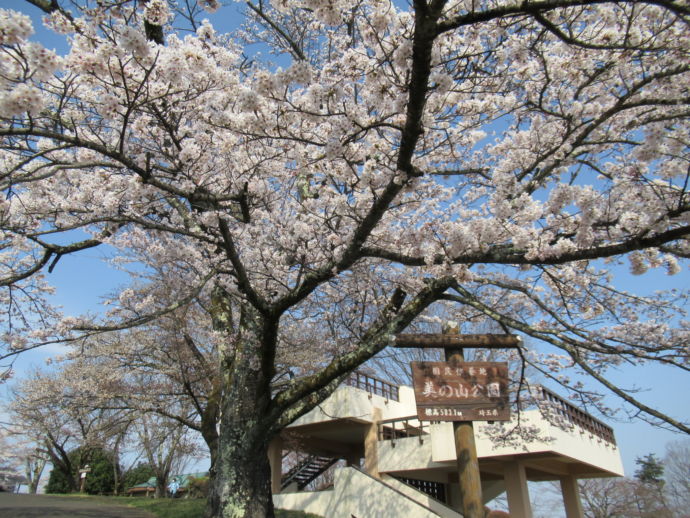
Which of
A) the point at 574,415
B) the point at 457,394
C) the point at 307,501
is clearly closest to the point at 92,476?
the point at 307,501

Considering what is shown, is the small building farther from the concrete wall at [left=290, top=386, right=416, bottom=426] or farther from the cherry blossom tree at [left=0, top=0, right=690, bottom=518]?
the cherry blossom tree at [left=0, top=0, right=690, bottom=518]

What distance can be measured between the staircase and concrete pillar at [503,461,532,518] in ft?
23.3

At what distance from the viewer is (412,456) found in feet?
38.5

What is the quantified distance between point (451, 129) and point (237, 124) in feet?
9.22

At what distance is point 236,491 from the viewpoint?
560 centimetres

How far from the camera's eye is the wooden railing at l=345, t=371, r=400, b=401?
1359cm

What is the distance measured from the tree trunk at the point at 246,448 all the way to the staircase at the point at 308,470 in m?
11.3

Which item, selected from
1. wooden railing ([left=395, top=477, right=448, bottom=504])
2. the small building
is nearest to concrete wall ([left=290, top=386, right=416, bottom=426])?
the small building

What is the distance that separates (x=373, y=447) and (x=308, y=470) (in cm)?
525

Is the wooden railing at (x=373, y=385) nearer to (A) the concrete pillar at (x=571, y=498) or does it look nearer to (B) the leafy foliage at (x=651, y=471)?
(A) the concrete pillar at (x=571, y=498)

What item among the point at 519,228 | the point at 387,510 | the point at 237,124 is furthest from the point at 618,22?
the point at 387,510

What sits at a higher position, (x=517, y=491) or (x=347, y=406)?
(x=347, y=406)

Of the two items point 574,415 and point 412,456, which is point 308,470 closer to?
point 412,456

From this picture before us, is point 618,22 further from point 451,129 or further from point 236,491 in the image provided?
point 236,491
